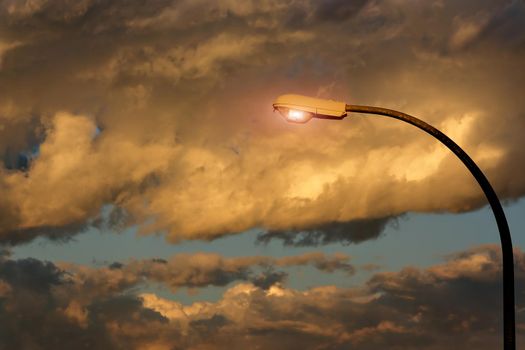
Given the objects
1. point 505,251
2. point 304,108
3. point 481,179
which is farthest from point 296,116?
point 505,251

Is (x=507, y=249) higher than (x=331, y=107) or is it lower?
lower

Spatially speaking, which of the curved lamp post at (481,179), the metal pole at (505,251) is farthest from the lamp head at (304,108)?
the metal pole at (505,251)

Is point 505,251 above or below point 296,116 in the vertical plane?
below

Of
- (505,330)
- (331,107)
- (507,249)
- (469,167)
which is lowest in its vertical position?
(505,330)

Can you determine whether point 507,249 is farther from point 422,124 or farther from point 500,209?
point 422,124

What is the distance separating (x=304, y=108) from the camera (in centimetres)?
1475

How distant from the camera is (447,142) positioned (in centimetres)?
1516

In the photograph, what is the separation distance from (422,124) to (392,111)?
0.56 meters

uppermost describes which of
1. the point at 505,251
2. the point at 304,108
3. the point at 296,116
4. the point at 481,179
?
the point at 304,108

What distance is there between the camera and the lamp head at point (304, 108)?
14.7 metres

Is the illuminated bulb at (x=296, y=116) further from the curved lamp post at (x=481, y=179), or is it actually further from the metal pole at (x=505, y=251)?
the metal pole at (x=505, y=251)

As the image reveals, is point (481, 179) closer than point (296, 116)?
No

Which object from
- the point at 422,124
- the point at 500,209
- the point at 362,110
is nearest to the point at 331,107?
the point at 362,110

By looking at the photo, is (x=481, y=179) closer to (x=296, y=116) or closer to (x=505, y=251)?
(x=505, y=251)
